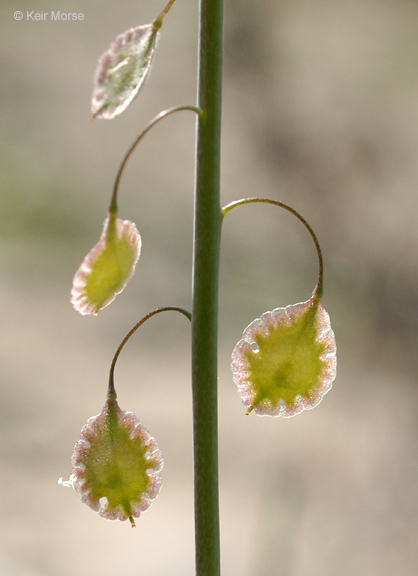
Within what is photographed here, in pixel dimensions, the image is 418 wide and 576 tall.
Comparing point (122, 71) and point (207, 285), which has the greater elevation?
point (122, 71)

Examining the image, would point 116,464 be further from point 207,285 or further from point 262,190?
point 262,190

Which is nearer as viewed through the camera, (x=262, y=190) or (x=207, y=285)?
(x=207, y=285)

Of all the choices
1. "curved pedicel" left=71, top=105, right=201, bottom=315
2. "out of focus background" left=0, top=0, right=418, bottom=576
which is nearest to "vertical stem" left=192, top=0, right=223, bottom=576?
"curved pedicel" left=71, top=105, right=201, bottom=315

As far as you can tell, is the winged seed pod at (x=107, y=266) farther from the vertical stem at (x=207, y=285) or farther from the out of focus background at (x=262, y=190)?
the out of focus background at (x=262, y=190)

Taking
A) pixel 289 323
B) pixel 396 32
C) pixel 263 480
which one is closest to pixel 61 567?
pixel 263 480

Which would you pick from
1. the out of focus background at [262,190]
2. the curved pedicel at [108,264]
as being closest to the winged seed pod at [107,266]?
the curved pedicel at [108,264]

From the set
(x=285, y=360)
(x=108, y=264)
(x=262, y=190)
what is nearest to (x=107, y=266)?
(x=108, y=264)
